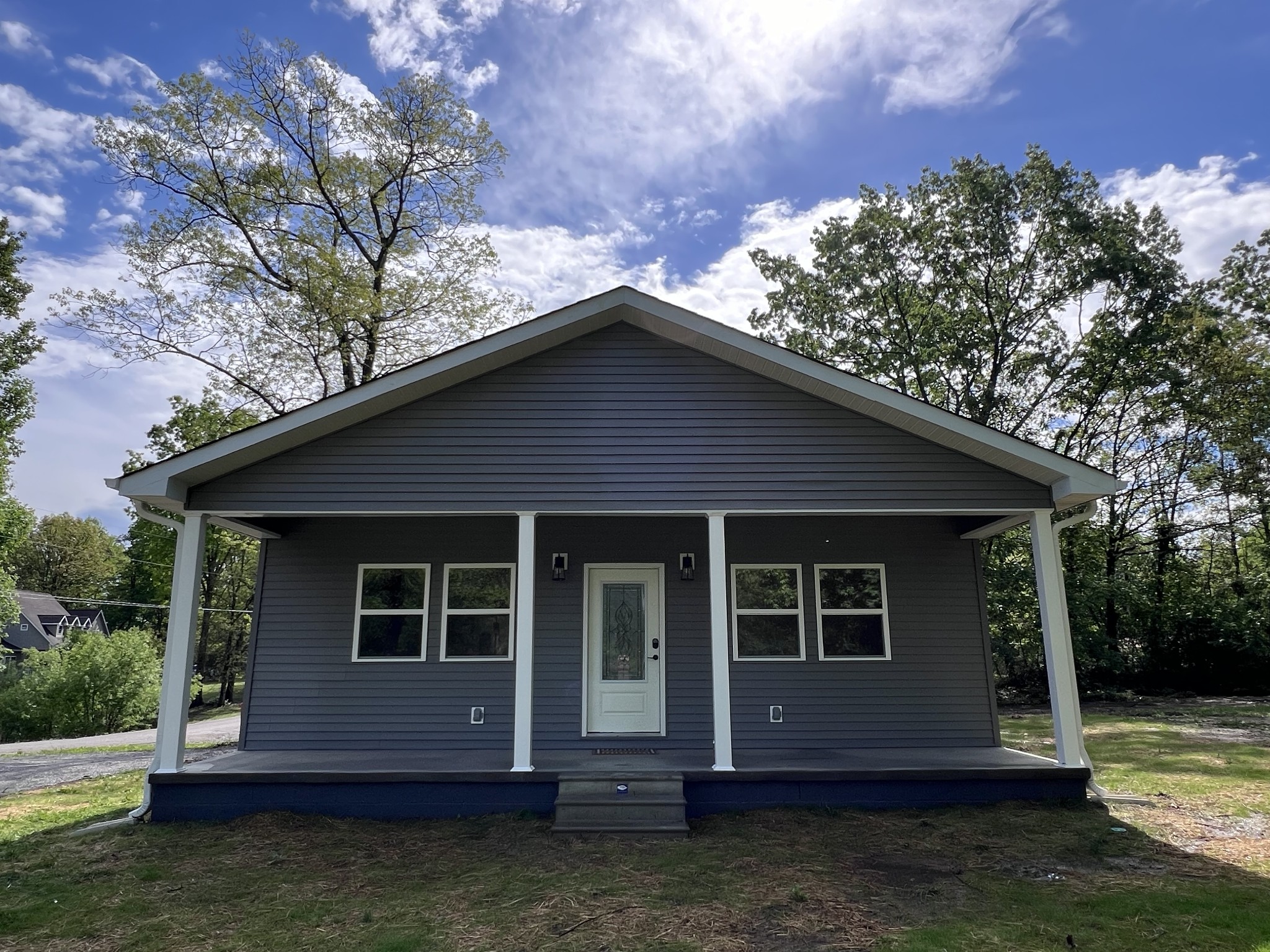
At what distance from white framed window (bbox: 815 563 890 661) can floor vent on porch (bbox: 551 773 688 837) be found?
2822 millimetres

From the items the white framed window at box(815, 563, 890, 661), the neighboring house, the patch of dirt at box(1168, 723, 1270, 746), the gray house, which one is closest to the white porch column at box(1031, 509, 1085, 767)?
the gray house

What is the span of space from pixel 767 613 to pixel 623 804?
3025mm

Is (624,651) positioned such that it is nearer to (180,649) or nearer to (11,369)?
(180,649)

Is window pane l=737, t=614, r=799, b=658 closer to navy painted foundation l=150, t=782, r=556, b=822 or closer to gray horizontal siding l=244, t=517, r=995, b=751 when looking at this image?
gray horizontal siding l=244, t=517, r=995, b=751

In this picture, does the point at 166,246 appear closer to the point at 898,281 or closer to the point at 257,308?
the point at 257,308

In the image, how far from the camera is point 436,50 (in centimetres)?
1456

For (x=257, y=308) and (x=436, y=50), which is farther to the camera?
(x=257, y=308)

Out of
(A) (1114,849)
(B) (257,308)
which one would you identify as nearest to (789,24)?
(A) (1114,849)

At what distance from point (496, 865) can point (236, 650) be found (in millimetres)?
31884

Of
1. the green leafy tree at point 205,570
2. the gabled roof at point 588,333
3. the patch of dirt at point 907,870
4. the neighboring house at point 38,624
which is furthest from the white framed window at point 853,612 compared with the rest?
the neighboring house at point 38,624

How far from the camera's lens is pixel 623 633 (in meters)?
8.11

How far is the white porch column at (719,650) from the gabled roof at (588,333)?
161cm

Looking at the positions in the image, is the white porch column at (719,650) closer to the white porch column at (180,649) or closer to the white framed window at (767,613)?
the white framed window at (767,613)

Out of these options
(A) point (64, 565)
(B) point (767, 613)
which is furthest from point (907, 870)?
(A) point (64, 565)
